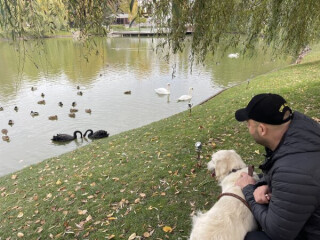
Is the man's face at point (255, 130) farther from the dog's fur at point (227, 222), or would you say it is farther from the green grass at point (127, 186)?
the green grass at point (127, 186)

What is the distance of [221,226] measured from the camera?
7.60ft

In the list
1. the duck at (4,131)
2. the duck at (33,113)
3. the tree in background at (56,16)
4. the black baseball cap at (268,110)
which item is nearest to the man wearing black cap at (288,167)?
the black baseball cap at (268,110)

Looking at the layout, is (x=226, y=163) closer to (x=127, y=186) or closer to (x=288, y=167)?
(x=288, y=167)

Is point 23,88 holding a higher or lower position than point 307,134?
lower

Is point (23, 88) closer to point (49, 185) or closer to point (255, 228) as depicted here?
point (49, 185)

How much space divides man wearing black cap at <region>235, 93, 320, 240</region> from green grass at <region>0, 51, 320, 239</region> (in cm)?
213

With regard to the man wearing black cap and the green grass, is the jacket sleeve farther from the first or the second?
the green grass

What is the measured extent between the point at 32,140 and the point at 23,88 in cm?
856

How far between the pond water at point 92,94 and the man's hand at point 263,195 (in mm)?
3069

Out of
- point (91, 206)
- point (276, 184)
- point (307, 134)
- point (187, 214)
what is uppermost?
point (307, 134)

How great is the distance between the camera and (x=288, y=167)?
178 centimetres

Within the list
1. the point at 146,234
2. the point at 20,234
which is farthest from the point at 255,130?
the point at 20,234

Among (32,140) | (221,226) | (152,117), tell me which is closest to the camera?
(221,226)

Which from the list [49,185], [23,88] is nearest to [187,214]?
[49,185]
